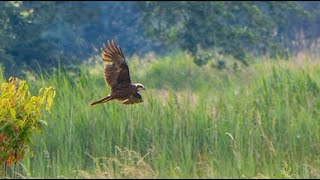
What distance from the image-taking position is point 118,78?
27.5 feet

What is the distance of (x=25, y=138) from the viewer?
7188mm

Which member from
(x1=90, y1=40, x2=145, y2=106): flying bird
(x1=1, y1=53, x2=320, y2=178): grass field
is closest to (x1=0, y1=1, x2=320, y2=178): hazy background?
(x1=1, y1=53, x2=320, y2=178): grass field

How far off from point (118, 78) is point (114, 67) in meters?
0.12

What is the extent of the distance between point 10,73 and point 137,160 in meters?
5.06

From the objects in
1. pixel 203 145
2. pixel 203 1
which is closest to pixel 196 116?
pixel 203 145

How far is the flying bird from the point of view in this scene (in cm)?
823

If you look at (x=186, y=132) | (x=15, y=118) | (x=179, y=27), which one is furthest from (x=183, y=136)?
(x=179, y=27)

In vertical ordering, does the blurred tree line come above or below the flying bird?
above

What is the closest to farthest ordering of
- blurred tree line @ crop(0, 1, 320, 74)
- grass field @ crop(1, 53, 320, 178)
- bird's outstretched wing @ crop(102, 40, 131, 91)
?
bird's outstretched wing @ crop(102, 40, 131, 91) → grass field @ crop(1, 53, 320, 178) → blurred tree line @ crop(0, 1, 320, 74)

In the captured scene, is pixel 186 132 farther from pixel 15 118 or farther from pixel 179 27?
pixel 179 27

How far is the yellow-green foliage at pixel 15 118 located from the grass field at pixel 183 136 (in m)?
1.58

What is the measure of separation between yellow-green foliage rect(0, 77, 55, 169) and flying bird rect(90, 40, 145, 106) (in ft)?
3.62

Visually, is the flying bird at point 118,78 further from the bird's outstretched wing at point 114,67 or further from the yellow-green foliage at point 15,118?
the yellow-green foliage at point 15,118

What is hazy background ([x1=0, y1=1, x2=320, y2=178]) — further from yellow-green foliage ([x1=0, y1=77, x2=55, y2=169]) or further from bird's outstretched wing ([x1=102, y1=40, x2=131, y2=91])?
bird's outstretched wing ([x1=102, y1=40, x2=131, y2=91])
